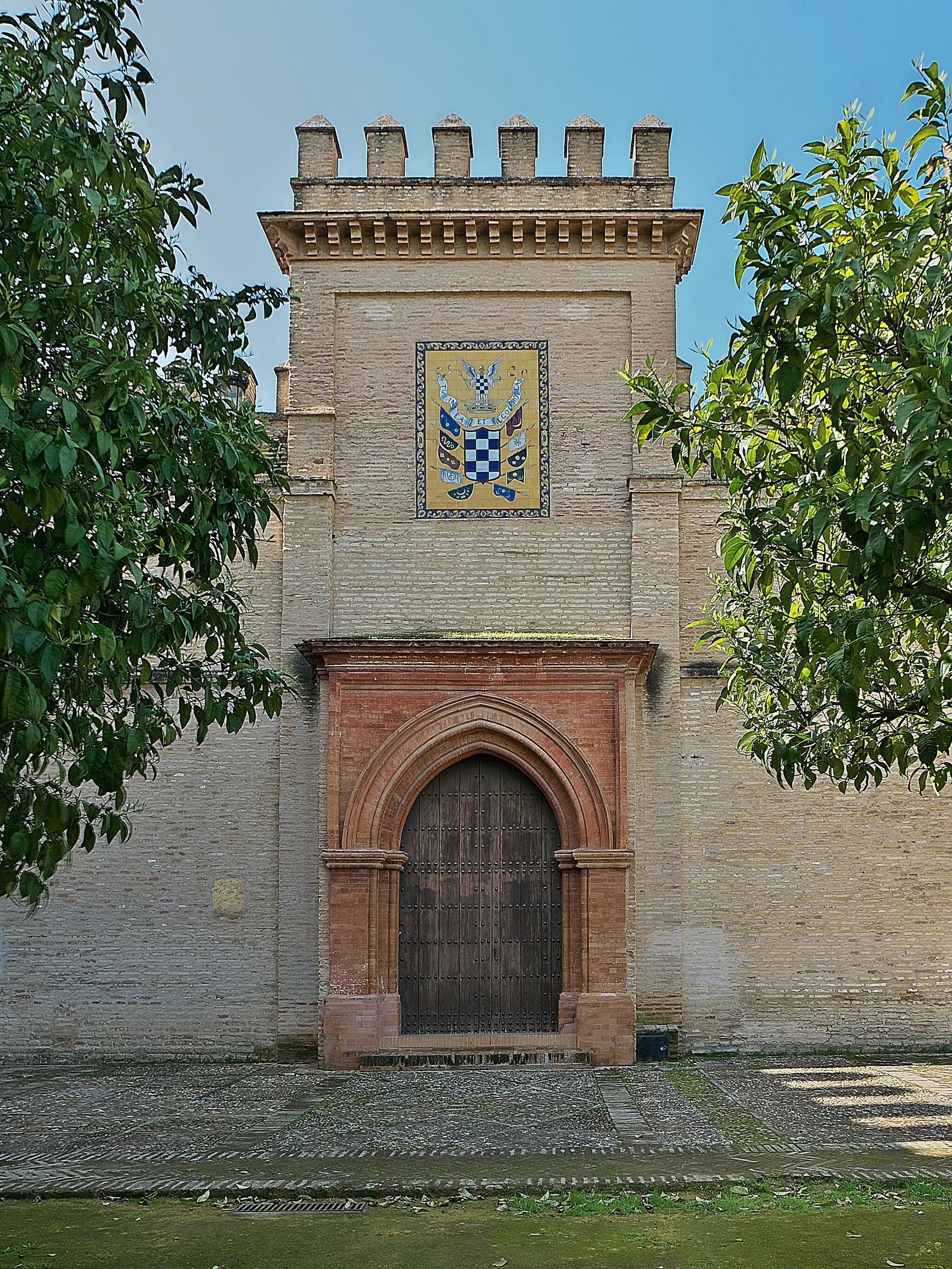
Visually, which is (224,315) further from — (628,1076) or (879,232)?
(628,1076)

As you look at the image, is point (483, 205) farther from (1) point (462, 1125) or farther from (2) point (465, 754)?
(1) point (462, 1125)

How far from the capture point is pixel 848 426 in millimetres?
5098

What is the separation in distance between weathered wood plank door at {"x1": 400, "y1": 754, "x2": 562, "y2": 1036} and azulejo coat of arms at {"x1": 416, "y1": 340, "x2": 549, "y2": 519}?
287 centimetres

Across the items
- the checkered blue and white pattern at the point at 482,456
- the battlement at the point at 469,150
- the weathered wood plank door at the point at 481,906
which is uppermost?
the battlement at the point at 469,150

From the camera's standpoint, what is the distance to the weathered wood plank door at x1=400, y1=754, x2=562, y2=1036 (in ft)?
41.6

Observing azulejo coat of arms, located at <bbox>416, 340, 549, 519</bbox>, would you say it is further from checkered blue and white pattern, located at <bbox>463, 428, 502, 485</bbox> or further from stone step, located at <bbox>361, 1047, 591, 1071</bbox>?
stone step, located at <bbox>361, 1047, 591, 1071</bbox>

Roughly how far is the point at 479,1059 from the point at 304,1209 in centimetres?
513

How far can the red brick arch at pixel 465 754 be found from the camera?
497 inches

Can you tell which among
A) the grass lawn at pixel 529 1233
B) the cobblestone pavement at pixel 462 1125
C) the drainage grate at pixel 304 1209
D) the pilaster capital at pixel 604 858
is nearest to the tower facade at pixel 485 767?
the pilaster capital at pixel 604 858

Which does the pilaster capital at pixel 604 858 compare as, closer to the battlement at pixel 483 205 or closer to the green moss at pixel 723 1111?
the green moss at pixel 723 1111

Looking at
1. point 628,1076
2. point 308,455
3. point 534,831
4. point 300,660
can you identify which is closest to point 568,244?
point 308,455

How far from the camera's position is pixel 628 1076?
37.8 feet

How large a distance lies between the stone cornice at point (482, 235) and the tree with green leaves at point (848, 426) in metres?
7.70

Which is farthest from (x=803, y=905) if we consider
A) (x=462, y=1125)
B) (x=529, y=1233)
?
(x=529, y=1233)
